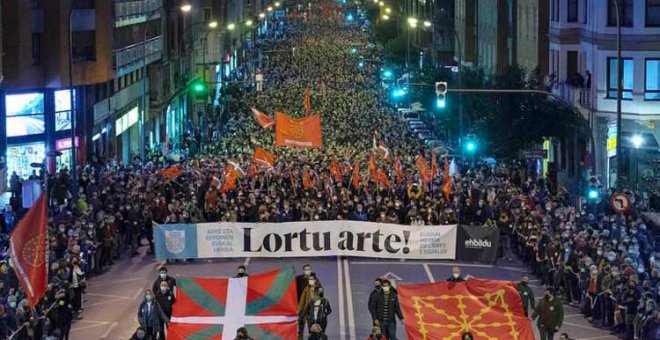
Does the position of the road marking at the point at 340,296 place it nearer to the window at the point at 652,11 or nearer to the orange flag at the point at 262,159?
the orange flag at the point at 262,159

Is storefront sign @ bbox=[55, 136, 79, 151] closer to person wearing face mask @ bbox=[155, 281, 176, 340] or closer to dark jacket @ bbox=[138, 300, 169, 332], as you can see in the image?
person wearing face mask @ bbox=[155, 281, 176, 340]

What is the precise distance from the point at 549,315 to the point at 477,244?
10407 mm

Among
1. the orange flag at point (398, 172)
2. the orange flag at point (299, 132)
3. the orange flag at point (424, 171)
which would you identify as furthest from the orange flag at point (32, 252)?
the orange flag at point (299, 132)

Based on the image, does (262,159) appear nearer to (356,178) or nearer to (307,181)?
(307,181)

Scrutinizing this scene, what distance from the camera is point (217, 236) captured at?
37.3 m

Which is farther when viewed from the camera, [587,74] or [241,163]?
[587,74]

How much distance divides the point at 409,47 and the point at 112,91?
47755mm

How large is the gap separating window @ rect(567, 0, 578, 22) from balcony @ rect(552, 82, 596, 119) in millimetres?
2499

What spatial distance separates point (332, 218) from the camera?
131ft

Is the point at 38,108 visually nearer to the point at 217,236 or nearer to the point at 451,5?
the point at 217,236

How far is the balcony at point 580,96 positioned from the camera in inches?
2183

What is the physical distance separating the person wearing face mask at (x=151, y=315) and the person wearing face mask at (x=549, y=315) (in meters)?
6.64

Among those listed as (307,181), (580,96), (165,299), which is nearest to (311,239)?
(307,181)

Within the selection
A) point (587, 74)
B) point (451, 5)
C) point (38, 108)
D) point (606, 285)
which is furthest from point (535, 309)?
point (451, 5)
